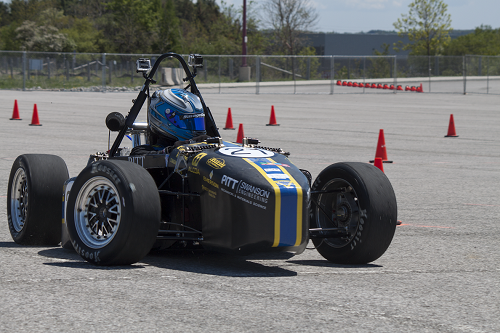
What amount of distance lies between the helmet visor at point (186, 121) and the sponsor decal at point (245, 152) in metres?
0.76

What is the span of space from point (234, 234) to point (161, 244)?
2.86 feet

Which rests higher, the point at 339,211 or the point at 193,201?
the point at 193,201

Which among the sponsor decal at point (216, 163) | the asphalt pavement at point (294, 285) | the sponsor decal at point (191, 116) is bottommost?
the asphalt pavement at point (294, 285)

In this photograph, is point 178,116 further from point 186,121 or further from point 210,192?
point 210,192

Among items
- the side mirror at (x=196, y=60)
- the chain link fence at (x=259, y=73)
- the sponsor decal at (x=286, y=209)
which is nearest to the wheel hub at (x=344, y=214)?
the sponsor decal at (x=286, y=209)

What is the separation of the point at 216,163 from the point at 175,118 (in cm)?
115

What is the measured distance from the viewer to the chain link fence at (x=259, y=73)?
1594 inches

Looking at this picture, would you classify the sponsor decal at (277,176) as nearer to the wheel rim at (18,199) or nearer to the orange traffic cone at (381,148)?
the wheel rim at (18,199)

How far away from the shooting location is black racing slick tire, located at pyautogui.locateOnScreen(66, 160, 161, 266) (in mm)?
5148

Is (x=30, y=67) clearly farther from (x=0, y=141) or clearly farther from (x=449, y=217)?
(x=449, y=217)

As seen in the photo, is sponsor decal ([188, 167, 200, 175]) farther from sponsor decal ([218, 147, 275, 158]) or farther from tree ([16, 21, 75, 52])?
tree ([16, 21, 75, 52])

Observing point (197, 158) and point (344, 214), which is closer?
point (197, 158)

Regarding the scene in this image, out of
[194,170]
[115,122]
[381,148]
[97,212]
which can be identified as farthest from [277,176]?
[381,148]

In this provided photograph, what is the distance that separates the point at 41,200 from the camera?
633cm
